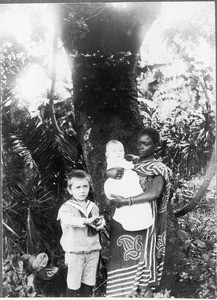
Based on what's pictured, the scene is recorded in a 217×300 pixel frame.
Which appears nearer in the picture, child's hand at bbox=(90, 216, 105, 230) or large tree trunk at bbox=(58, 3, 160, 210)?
child's hand at bbox=(90, 216, 105, 230)

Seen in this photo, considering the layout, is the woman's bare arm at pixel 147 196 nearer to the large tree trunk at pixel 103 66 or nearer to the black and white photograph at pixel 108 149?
the black and white photograph at pixel 108 149

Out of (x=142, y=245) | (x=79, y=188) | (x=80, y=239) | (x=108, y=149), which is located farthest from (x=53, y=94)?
(x=142, y=245)

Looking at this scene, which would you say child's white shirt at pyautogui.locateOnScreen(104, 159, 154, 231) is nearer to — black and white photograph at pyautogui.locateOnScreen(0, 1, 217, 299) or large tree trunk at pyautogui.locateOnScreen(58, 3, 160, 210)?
black and white photograph at pyautogui.locateOnScreen(0, 1, 217, 299)

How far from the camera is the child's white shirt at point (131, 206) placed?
2555 millimetres

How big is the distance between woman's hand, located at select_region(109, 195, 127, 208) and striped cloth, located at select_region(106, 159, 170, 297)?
10 centimetres

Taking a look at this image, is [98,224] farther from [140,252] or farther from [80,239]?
[140,252]

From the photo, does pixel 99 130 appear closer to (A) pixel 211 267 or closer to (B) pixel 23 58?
(B) pixel 23 58

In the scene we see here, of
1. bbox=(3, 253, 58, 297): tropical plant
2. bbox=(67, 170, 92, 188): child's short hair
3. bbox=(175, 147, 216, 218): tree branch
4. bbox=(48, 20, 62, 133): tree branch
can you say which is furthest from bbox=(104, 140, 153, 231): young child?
bbox=(3, 253, 58, 297): tropical plant

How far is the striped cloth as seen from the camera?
2.54 m

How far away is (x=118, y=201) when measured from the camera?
2580mm

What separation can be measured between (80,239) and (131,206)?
1.07ft

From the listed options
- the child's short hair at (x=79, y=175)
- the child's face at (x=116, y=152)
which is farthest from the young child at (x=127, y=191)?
the child's short hair at (x=79, y=175)

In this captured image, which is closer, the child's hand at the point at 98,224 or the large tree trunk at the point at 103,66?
the child's hand at the point at 98,224

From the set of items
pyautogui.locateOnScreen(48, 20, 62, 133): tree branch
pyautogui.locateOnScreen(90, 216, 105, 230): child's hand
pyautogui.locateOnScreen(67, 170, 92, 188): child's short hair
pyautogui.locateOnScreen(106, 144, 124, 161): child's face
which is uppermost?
pyautogui.locateOnScreen(48, 20, 62, 133): tree branch
